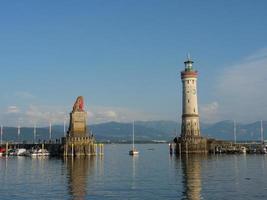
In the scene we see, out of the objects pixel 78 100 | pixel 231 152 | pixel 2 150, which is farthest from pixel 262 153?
pixel 2 150

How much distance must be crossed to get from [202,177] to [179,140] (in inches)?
2672

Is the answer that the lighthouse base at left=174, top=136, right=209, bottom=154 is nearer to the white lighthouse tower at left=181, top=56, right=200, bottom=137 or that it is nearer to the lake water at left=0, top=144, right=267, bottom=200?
the white lighthouse tower at left=181, top=56, right=200, bottom=137

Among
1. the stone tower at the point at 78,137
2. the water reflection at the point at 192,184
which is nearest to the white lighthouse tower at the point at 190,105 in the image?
the stone tower at the point at 78,137

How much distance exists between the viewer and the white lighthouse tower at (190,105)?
13638 centimetres

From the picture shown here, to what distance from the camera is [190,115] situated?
446 feet

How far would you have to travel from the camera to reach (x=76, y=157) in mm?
133375

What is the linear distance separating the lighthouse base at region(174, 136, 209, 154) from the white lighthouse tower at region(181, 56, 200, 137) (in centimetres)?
184

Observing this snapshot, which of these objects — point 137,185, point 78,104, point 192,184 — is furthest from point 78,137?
point 192,184

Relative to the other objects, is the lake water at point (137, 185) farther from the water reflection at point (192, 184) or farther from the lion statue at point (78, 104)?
the lion statue at point (78, 104)

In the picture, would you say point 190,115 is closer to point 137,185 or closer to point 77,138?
point 77,138

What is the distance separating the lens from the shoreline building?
136500 millimetres

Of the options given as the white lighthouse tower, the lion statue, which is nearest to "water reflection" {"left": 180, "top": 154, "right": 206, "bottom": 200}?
the white lighthouse tower

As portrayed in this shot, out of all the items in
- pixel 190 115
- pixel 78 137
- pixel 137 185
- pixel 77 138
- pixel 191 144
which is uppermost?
pixel 190 115

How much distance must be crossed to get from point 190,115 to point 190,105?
2.79 metres
